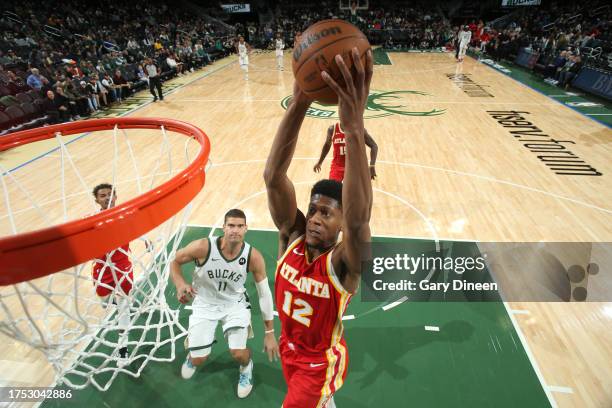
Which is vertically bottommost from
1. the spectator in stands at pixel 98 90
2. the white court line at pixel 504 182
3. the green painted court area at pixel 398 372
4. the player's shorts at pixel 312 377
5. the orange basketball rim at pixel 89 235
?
the green painted court area at pixel 398 372

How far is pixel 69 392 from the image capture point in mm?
3047

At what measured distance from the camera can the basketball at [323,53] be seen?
4.66 ft

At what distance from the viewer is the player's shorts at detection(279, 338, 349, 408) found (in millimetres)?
1992

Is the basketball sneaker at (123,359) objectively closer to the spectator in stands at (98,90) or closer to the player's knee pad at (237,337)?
the player's knee pad at (237,337)

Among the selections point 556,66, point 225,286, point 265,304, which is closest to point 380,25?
point 556,66

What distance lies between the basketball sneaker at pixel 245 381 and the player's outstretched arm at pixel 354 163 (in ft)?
6.08

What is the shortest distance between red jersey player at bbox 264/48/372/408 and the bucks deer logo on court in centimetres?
838

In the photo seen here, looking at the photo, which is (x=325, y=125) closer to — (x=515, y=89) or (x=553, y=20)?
(x=515, y=89)

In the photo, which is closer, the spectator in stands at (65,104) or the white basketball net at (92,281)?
the white basketball net at (92,281)

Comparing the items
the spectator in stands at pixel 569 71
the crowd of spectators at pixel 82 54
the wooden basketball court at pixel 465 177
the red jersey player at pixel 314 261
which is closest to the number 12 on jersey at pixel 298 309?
the red jersey player at pixel 314 261

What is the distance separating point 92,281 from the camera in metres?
2.54

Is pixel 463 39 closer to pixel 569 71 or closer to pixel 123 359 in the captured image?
pixel 569 71

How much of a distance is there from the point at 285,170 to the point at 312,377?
1.16 m

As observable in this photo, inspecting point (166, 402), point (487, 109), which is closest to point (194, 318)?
point (166, 402)
